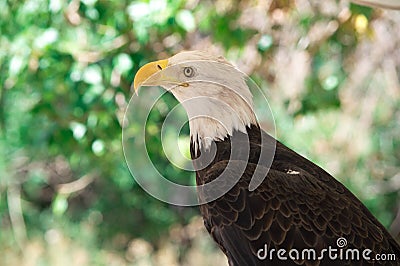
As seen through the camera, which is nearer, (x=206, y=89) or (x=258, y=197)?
(x=258, y=197)

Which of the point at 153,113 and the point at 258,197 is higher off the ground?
the point at 258,197

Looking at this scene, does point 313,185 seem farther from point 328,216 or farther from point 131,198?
point 131,198

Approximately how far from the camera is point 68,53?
3.26m

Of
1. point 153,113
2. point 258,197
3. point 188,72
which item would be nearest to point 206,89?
point 188,72

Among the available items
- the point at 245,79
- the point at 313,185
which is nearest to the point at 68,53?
the point at 245,79

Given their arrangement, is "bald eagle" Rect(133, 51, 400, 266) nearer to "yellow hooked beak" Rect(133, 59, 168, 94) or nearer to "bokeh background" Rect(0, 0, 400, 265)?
"yellow hooked beak" Rect(133, 59, 168, 94)

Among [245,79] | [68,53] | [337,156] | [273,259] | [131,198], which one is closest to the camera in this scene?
[273,259]

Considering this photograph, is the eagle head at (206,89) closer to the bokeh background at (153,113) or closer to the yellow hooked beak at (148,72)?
the yellow hooked beak at (148,72)

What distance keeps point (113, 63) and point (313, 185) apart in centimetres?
144

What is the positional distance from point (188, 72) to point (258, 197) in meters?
0.37

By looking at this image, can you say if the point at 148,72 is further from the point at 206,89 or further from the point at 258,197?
the point at 258,197

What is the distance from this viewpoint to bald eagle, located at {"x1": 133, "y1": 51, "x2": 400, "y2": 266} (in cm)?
197

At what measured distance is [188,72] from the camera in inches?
84.0

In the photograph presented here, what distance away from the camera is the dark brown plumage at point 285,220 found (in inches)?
77.7
